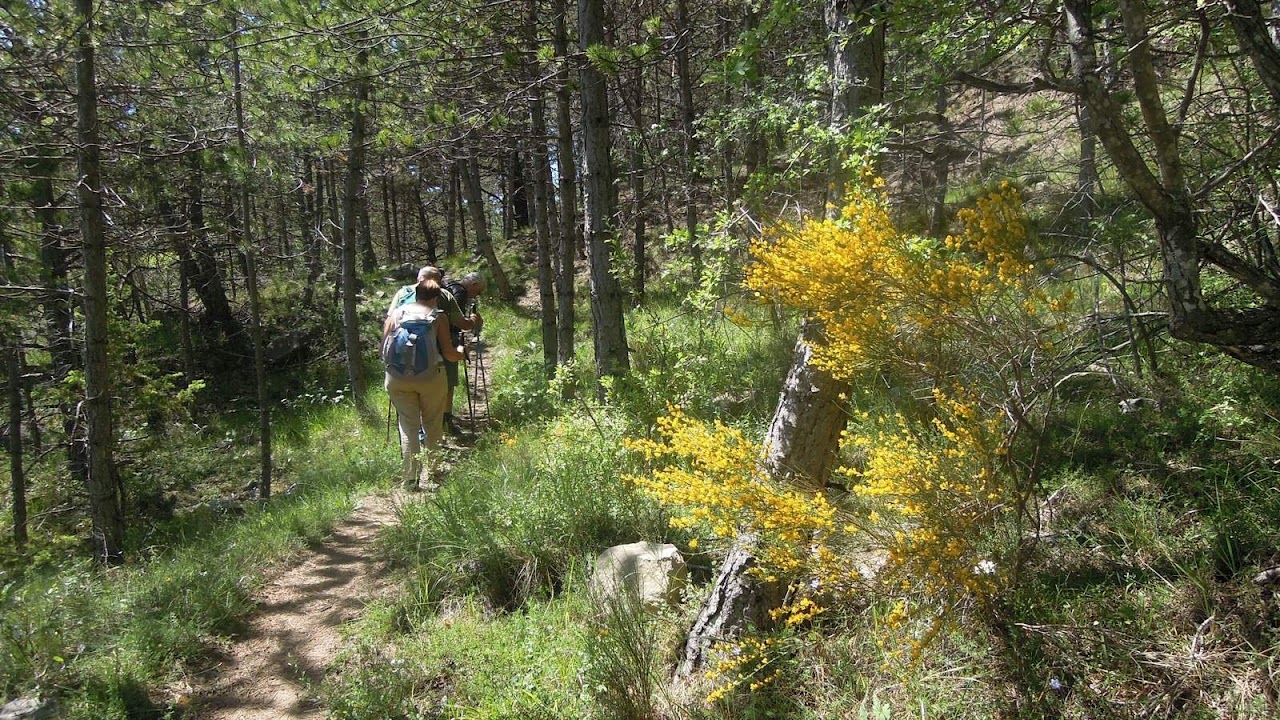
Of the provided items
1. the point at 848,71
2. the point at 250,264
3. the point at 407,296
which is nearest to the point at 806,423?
the point at 848,71

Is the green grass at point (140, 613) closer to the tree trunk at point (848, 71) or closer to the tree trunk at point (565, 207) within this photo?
the tree trunk at point (565, 207)

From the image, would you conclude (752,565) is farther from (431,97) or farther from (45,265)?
(45,265)

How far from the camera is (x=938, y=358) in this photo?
2586mm

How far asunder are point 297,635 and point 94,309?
3.64 m

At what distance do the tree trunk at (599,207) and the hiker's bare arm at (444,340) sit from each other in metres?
1.25

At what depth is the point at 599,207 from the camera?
5.45 m

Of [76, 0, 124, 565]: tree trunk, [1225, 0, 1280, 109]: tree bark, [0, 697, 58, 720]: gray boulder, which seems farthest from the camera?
[76, 0, 124, 565]: tree trunk

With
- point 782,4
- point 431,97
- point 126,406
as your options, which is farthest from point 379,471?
point 782,4

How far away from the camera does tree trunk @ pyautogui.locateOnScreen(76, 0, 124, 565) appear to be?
209 inches

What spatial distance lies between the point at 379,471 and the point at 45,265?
3.54 metres

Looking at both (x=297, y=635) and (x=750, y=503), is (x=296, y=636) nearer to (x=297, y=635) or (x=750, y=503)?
(x=297, y=635)

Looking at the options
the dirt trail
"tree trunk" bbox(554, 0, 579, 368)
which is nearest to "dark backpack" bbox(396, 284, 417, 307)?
"tree trunk" bbox(554, 0, 579, 368)

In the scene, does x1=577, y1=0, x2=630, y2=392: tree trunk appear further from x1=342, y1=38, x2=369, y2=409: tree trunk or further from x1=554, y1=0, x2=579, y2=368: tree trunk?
x1=342, y1=38, x2=369, y2=409: tree trunk

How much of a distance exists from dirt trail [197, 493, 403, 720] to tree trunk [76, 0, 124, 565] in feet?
7.41
